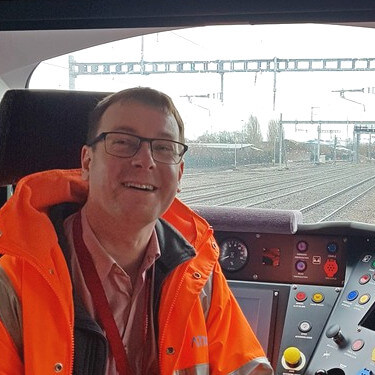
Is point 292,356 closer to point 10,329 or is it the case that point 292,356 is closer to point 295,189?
point 295,189

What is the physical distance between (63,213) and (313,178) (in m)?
1.04

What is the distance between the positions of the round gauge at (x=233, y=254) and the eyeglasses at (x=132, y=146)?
100 cm

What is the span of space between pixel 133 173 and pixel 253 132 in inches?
33.8

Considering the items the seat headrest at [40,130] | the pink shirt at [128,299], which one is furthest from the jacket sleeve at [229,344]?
the seat headrest at [40,130]

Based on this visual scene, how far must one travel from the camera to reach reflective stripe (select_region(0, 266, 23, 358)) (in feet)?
4.75

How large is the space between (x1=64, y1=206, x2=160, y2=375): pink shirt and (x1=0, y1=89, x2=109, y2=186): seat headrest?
0.29m

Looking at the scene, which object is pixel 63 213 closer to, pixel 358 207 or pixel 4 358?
pixel 4 358

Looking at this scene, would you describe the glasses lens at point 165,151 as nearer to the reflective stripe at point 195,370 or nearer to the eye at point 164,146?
the eye at point 164,146

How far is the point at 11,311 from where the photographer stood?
4.78 ft

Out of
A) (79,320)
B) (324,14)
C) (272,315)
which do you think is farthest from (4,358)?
(324,14)

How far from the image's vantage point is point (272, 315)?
8.00 ft

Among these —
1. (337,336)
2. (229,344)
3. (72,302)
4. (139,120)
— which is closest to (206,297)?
(229,344)

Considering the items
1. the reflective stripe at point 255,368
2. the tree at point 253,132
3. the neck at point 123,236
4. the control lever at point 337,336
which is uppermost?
the tree at point 253,132

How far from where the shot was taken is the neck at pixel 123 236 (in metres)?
1.59
